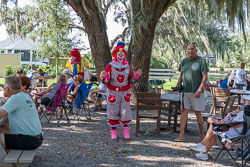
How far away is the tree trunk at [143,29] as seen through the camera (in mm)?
9195

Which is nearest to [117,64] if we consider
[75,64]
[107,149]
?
[107,149]

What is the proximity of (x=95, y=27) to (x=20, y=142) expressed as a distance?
246 inches

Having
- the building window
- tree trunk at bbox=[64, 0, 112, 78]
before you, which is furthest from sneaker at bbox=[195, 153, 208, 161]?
the building window

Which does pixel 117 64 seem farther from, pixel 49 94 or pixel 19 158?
pixel 19 158

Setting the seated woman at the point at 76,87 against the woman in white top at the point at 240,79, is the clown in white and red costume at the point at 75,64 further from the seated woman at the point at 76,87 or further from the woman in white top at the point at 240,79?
the woman in white top at the point at 240,79

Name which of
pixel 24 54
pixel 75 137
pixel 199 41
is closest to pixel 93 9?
pixel 75 137

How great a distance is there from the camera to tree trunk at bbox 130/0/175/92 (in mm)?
9195

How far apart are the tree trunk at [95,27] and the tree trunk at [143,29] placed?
2.65ft

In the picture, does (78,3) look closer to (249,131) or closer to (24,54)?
(249,131)

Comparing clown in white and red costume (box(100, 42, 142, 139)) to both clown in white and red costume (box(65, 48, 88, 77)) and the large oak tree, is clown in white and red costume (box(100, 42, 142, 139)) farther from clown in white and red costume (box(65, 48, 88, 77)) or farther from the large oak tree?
clown in white and red costume (box(65, 48, 88, 77))

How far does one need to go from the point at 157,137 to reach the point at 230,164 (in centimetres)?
190

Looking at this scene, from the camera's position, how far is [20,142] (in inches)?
149

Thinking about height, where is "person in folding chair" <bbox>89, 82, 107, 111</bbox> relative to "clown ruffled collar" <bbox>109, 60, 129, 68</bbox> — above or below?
below

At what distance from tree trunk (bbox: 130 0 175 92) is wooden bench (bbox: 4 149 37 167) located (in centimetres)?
609
